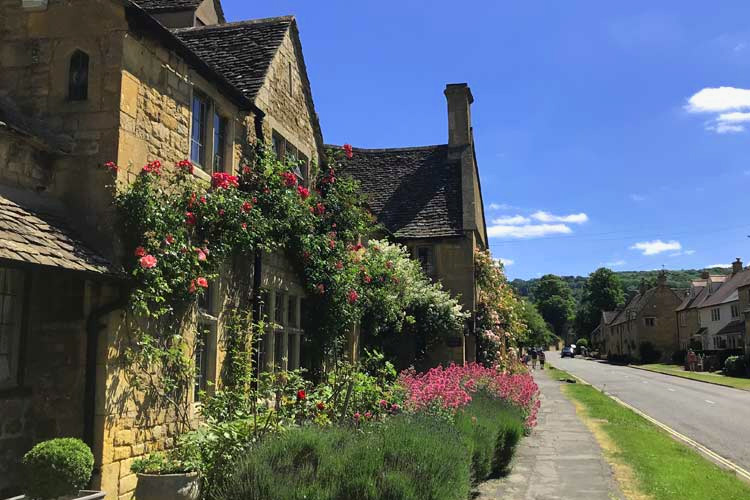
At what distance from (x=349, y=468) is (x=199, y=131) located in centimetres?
619

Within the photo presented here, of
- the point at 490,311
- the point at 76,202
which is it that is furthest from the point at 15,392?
the point at 490,311

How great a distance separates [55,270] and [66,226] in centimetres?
112

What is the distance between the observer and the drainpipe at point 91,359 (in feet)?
22.4

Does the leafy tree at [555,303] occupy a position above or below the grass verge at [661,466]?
above

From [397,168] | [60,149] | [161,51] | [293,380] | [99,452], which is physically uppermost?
[397,168]

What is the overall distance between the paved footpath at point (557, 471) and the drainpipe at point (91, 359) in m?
5.21

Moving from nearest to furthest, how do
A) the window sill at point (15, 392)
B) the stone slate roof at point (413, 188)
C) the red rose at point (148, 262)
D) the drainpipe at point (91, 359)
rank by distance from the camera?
1. the window sill at point (15, 392)
2. the drainpipe at point (91, 359)
3. the red rose at point (148, 262)
4. the stone slate roof at point (413, 188)

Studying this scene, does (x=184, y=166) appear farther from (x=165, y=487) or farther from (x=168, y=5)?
(x=168, y=5)

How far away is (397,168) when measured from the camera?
2503cm

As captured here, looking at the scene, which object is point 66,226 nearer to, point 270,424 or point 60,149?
point 60,149

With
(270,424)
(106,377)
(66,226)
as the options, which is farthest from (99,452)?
(66,226)

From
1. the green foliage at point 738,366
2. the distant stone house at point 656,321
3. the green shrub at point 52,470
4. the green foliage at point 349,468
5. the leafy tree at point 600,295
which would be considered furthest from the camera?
the leafy tree at point 600,295

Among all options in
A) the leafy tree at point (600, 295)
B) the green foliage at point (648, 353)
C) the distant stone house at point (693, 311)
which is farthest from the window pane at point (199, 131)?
the leafy tree at point (600, 295)

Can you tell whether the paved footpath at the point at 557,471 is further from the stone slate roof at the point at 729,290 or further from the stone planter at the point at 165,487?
the stone slate roof at the point at 729,290
